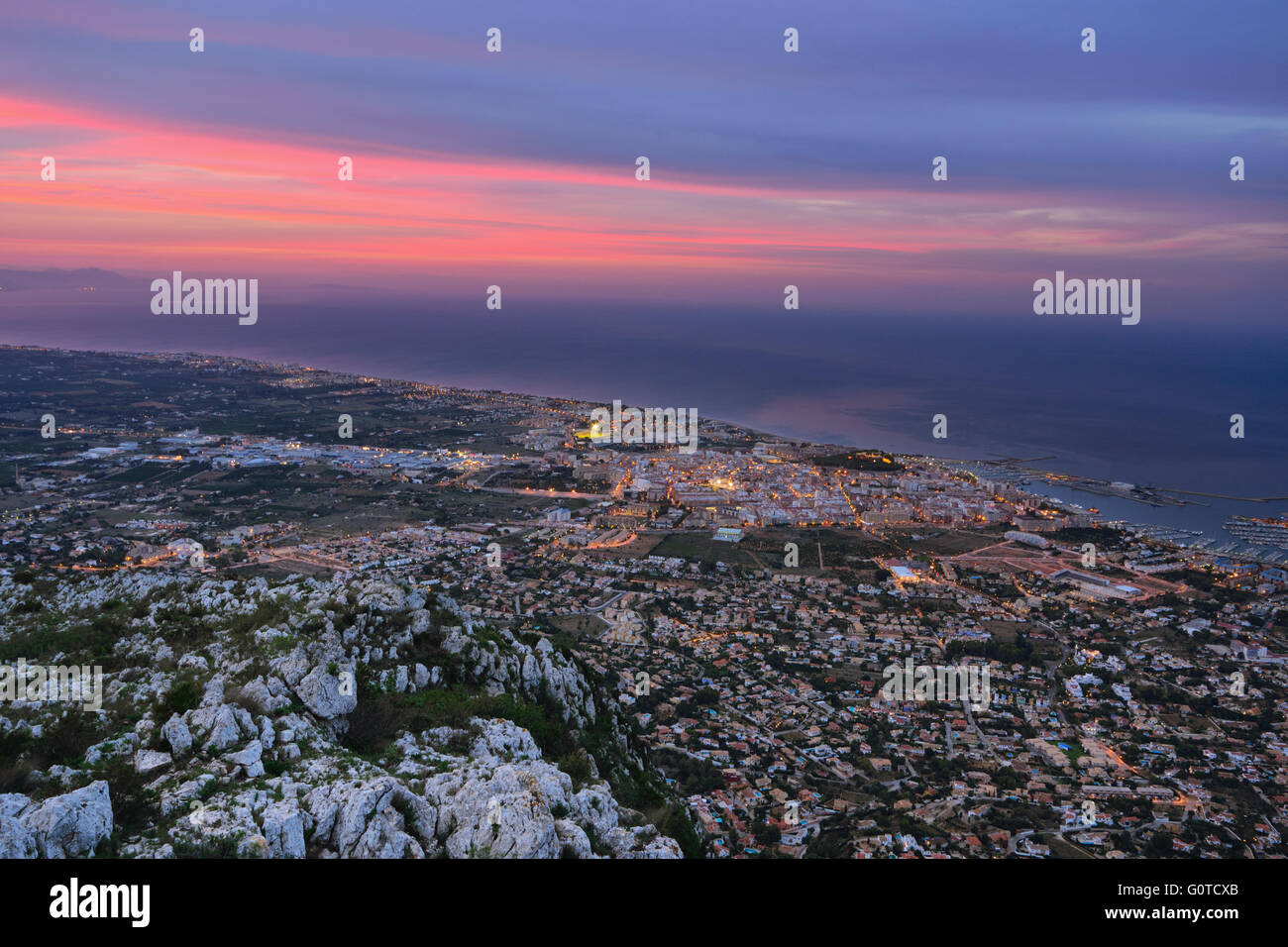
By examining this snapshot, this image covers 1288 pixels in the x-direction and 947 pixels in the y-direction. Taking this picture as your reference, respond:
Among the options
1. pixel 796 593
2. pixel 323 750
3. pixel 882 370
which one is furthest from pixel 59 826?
pixel 882 370

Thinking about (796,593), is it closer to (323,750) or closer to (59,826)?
(323,750)

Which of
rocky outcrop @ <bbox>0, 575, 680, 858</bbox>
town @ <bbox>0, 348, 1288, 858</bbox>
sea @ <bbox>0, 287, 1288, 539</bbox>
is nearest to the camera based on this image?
rocky outcrop @ <bbox>0, 575, 680, 858</bbox>

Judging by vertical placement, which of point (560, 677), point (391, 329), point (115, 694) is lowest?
point (560, 677)

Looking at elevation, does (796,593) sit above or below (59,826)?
below

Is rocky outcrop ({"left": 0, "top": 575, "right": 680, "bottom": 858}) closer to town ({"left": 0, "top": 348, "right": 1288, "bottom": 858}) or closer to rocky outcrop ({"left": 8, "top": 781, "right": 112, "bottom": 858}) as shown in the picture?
rocky outcrop ({"left": 8, "top": 781, "right": 112, "bottom": 858})

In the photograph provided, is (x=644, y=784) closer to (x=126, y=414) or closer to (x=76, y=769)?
(x=76, y=769)

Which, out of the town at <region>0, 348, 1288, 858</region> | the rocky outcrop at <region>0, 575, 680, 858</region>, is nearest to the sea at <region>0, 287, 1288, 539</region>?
the town at <region>0, 348, 1288, 858</region>

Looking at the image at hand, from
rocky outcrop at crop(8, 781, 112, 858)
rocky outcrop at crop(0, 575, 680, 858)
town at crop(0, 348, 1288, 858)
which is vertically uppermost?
rocky outcrop at crop(8, 781, 112, 858)

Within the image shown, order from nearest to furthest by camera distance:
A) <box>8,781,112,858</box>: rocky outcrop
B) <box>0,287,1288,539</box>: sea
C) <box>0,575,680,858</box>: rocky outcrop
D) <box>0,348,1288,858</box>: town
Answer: <box>8,781,112,858</box>: rocky outcrop → <box>0,575,680,858</box>: rocky outcrop → <box>0,348,1288,858</box>: town → <box>0,287,1288,539</box>: sea

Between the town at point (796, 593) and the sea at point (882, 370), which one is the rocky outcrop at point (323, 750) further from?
the sea at point (882, 370)

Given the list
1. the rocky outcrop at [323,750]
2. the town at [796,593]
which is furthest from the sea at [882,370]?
the rocky outcrop at [323,750]
